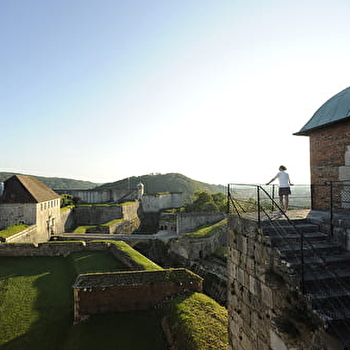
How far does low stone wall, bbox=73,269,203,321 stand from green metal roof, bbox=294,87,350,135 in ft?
27.4

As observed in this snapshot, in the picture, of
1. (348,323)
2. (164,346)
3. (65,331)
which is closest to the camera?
(348,323)

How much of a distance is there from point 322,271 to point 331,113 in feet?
15.0

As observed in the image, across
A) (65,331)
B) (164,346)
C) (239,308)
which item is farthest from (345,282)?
(65,331)

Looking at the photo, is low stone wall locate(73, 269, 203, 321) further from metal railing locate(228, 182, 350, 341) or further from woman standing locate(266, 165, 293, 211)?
metal railing locate(228, 182, 350, 341)

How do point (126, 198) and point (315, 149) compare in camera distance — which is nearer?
point (315, 149)

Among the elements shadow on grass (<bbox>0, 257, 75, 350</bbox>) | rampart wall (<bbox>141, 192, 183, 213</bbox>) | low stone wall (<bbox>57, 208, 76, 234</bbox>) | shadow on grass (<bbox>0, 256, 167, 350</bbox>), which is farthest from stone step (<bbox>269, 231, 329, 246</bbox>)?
rampart wall (<bbox>141, 192, 183, 213</bbox>)

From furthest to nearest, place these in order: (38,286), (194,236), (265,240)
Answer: (194,236) < (38,286) < (265,240)

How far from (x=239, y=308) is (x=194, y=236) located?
18331 millimetres

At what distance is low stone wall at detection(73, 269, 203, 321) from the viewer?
10469 mm

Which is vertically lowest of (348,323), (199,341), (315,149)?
(199,341)

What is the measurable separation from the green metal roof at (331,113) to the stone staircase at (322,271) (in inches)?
122

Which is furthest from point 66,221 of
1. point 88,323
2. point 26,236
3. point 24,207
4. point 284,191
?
point 284,191

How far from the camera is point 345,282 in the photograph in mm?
3484

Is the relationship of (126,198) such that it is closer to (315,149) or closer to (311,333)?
(315,149)
